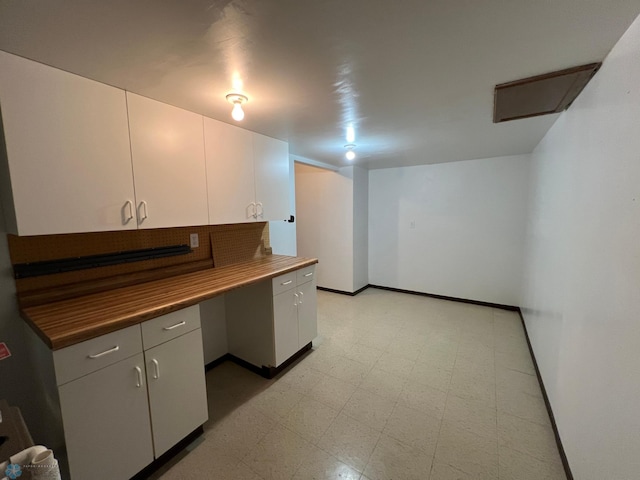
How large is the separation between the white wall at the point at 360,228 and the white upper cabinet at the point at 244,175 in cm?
181

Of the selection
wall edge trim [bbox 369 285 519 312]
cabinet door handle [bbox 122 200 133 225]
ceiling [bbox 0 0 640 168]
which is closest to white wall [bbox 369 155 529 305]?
wall edge trim [bbox 369 285 519 312]

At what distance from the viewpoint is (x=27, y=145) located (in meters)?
1.21

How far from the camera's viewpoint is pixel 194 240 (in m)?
2.26

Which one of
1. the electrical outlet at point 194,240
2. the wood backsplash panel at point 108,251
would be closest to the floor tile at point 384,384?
the wood backsplash panel at point 108,251

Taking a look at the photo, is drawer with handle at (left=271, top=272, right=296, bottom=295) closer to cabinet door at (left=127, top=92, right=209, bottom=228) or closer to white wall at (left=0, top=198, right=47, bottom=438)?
cabinet door at (left=127, top=92, right=209, bottom=228)

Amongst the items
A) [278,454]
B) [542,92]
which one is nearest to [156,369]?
[278,454]

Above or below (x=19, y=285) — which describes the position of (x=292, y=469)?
below

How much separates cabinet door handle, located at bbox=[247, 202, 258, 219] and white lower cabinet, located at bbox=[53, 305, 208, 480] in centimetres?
96

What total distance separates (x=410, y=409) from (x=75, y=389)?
6.54 ft

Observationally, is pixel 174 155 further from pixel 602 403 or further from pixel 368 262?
pixel 368 262

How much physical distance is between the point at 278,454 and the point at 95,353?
1.16 meters

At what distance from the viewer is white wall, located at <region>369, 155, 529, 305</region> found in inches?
139

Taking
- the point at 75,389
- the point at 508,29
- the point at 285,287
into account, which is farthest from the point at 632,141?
the point at 75,389

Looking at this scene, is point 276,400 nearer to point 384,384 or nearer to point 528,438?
point 384,384
